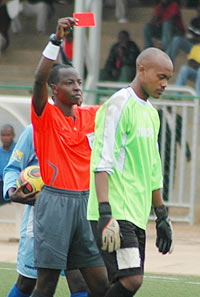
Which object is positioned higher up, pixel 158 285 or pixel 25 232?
pixel 25 232

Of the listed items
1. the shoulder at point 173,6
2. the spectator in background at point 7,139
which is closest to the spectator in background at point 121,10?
the shoulder at point 173,6

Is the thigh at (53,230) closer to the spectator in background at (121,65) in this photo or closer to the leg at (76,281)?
the leg at (76,281)

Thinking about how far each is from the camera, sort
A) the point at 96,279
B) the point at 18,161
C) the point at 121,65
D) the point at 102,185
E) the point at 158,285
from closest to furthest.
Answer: the point at 102,185, the point at 96,279, the point at 18,161, the point at 158,285, the point at 121,65

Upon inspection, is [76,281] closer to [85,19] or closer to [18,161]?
[18,161]

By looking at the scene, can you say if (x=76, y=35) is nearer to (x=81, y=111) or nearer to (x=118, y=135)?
(x=81, y=111)

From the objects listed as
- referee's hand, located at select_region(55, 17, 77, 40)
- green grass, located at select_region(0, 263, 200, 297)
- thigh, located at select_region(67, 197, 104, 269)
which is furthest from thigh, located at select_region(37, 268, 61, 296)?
green grass, located at select_region(0, 263, 200, 297)

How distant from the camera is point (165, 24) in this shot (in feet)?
63.4

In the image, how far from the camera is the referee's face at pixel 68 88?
234 inches

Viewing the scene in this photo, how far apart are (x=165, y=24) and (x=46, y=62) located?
14.2 m

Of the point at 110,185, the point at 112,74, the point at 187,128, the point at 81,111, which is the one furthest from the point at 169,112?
the point at 110,185

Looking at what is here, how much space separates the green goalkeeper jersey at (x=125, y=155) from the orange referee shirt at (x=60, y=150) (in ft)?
1.44

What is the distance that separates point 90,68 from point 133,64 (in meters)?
2.93

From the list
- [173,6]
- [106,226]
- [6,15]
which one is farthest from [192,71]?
[106,226]

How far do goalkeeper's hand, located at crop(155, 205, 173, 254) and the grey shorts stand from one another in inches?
17.9
